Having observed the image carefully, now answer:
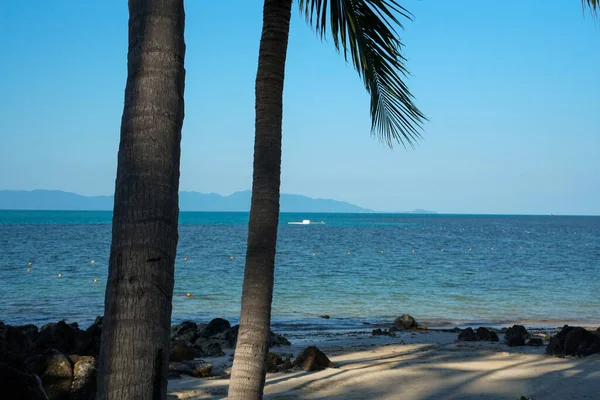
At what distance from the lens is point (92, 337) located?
9.87m

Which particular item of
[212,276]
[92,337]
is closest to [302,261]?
[212,276]

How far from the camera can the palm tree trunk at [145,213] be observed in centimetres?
244

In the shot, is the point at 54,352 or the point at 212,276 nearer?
the point at 54,352

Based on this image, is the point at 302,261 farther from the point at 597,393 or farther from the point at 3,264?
the point at 597,393

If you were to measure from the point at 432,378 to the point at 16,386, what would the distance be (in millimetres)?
5223

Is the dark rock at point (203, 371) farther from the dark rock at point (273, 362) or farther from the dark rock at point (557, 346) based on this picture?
the dark rock at point (557, 346)

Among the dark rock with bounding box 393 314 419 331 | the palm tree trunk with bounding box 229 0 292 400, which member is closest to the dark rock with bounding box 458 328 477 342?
the dark rock with bounding box 393 314 419 331

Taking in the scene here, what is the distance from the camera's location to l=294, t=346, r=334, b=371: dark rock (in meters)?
9.27

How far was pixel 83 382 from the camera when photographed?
6.25m

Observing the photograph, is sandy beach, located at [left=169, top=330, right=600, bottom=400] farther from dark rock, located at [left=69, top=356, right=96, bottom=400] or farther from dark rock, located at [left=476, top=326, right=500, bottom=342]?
dark rock, located at [left=476, top=326, right=500, bottom=342]

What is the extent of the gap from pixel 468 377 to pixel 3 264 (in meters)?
35.5

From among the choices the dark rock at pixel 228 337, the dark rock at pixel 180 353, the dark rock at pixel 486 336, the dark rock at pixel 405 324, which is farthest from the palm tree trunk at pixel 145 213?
the dark rock at pixel 405 324

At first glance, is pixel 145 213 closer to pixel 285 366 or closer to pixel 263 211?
pixel 263 211

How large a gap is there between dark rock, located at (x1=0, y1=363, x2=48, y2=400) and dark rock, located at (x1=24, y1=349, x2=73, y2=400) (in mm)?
1374
